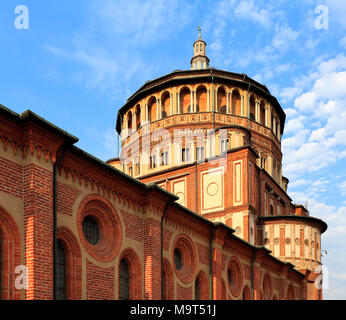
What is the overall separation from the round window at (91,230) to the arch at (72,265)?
106cm

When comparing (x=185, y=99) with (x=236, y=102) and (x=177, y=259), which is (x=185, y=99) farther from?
(x=177, y=259)

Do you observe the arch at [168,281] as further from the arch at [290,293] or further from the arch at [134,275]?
the arch at [290,293]

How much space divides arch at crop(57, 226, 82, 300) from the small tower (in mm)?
36295

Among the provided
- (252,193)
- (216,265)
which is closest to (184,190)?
(252,193)

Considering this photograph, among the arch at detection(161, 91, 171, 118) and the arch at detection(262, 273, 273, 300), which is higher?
the arch at detection(161, 91, 171, 118)

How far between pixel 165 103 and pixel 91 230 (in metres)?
27.4

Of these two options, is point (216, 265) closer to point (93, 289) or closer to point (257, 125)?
point (93, 289)

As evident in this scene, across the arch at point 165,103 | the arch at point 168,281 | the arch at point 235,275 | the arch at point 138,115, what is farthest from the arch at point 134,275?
the arch at point 138,115

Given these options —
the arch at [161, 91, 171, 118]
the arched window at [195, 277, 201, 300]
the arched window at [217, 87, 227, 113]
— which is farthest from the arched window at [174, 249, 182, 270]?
the arched window at [217, 87, 227, 113]

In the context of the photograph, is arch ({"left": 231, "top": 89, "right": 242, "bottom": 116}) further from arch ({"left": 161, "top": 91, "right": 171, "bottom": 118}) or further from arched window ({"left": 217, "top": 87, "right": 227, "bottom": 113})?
arch ({"left": 161, "top": 91, "right": 171, "bottom": 118})

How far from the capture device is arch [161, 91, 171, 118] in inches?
1639

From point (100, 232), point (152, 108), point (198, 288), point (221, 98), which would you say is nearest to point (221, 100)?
point (221, 98)

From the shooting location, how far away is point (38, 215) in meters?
12.3
